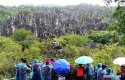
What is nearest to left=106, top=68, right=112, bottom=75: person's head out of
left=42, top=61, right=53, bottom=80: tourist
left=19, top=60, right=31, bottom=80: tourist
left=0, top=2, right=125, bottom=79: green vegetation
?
left=0, top=2, right=125, bottom=79: green vegetation

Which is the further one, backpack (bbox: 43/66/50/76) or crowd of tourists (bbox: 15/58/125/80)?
backpack (bbox: 43/66/50/76)

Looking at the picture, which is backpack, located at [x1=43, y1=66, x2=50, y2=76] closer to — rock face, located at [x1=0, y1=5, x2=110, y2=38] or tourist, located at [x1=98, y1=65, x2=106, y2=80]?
tourist, located at [x1=98, y1=65, x2=106, y2=80]

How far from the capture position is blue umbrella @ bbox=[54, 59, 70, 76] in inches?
523

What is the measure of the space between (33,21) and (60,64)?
98477 millimetres

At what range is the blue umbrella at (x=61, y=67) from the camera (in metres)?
13.3

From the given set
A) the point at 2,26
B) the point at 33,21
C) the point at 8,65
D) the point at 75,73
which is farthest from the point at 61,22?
the point at 75,73

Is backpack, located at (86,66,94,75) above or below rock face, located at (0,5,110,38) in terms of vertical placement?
above

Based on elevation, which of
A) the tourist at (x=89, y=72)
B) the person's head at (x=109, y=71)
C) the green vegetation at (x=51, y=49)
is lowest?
the green vegetation at (x=51, y=49)

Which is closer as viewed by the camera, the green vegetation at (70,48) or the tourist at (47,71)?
the green vegetation at (70,48)

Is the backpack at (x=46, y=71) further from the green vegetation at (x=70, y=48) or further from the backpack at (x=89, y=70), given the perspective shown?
the green vegetation at (x=70, y=48)

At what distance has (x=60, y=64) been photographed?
1333cm

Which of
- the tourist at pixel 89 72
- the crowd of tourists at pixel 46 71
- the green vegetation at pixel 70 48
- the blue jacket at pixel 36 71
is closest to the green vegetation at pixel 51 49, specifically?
the green vegetation at pixel 70 48

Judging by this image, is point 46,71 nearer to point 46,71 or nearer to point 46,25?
point 46,71

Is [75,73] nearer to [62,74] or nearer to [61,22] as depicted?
[62,74]
